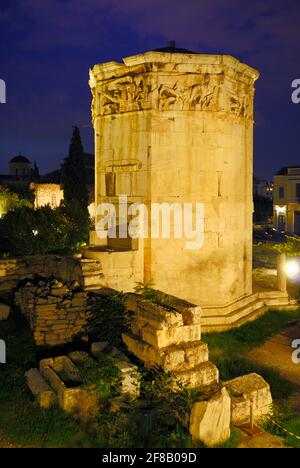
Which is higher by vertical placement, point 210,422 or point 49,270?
point 49,270

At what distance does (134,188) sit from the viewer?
40.8ft

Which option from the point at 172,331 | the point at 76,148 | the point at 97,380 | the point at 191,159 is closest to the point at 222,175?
the point at 191,159

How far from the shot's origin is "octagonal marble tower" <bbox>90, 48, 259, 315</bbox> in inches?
470

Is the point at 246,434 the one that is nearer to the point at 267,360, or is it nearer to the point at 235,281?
the point at 267,360

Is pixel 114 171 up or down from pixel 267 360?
up

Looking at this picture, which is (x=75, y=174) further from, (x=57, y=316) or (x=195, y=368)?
(x=195, y=368)

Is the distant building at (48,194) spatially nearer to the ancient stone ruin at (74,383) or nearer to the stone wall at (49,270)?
the stone wall at (49,270)

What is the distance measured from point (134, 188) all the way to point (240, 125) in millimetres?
3676

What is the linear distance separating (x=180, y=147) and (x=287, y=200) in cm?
4020

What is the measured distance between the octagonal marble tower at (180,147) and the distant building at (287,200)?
3711cm

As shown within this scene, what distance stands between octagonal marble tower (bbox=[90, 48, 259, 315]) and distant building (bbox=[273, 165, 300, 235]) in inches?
1461

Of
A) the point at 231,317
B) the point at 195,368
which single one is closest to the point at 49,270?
the point at 231,317

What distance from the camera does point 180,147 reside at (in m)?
12.1

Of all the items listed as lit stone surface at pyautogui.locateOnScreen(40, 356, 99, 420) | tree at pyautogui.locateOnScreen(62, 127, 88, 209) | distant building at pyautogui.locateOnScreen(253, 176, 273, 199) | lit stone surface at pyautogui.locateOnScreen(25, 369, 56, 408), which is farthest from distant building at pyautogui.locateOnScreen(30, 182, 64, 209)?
distant building at pyautogui.locateOnScreen(253, 176, 273, 199)
